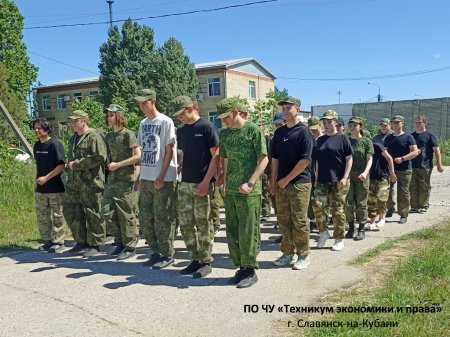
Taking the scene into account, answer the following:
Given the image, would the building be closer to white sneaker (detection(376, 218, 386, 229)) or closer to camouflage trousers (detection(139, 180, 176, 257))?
white sneaker (detection(376, 218, 386, 229))

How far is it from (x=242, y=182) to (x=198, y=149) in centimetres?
75

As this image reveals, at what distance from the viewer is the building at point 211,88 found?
39625 mm

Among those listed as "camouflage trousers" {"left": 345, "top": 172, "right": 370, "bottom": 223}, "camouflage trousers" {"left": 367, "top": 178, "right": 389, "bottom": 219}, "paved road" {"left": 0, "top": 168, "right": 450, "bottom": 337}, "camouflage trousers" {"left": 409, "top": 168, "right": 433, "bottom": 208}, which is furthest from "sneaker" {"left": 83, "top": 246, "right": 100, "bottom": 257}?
"camouflage trousers" {"left": 409, "top": 168, "right": 433, "bottom": 208}

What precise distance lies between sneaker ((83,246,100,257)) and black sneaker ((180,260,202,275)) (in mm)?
1658

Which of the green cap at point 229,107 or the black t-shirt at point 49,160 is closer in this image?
the green cap at point 229,107

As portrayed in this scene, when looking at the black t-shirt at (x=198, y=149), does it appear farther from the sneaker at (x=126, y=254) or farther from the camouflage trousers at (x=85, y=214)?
the camouflage trousers at (x=85, y=214)

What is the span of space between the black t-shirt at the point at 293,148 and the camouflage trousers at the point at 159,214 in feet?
4.39

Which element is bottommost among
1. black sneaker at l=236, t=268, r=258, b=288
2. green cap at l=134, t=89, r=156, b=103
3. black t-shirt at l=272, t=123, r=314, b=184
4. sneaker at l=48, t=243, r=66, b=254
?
sneaker at l=48, t=243, r=66, b=254

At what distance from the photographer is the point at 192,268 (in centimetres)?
535

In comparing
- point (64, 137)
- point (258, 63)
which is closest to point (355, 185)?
point (64, 137)

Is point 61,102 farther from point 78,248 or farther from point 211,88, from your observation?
point 78,248

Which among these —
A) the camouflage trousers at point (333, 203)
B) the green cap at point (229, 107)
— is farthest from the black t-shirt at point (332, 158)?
the green cap at point (229, 107)

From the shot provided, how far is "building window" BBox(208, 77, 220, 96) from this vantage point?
39875 mm

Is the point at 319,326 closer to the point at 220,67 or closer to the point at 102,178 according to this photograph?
the point at 102,178
